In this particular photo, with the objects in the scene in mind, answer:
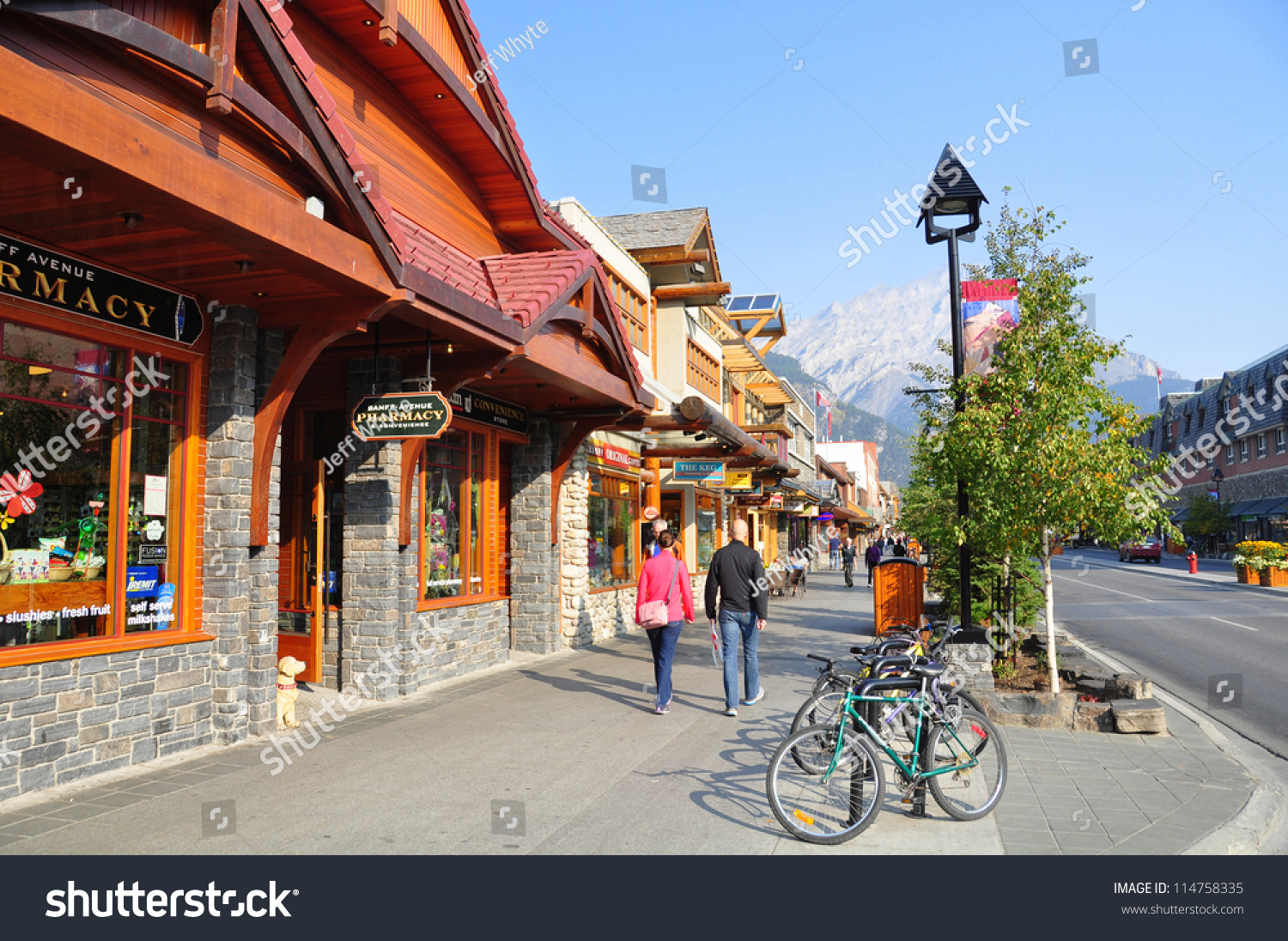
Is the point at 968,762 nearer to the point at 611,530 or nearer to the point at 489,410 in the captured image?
the point at 489,410

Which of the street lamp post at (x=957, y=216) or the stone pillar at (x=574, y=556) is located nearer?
the street lamp post at (x=957, y=216)

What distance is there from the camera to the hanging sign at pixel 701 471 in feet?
57.0

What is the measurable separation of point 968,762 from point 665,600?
3728 mm

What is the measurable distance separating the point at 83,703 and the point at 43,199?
3.41 m

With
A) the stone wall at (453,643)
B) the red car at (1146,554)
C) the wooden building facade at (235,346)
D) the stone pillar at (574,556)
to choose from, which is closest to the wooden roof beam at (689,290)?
the stone pillar at (574,556)

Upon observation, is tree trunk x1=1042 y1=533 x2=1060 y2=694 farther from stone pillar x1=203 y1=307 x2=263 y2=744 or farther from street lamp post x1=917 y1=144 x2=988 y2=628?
stone pillar x1=203 y1=307 x2=263 y2=744

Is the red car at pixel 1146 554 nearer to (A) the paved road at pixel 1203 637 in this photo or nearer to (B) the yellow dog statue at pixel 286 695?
(A) the paved road at pixel 1203 637

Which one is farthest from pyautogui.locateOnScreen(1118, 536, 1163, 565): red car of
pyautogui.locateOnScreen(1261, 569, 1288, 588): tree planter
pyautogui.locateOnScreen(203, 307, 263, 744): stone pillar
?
pyautogui.locateOnScreen(203, 307, 263, 744): stone pillar

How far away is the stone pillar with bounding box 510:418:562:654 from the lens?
13.3m

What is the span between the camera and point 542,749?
7.40 meters

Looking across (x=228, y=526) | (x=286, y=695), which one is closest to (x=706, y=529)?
(x=286, y=695)

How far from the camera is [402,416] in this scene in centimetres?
822

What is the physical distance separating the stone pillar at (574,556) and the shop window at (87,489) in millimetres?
7197
